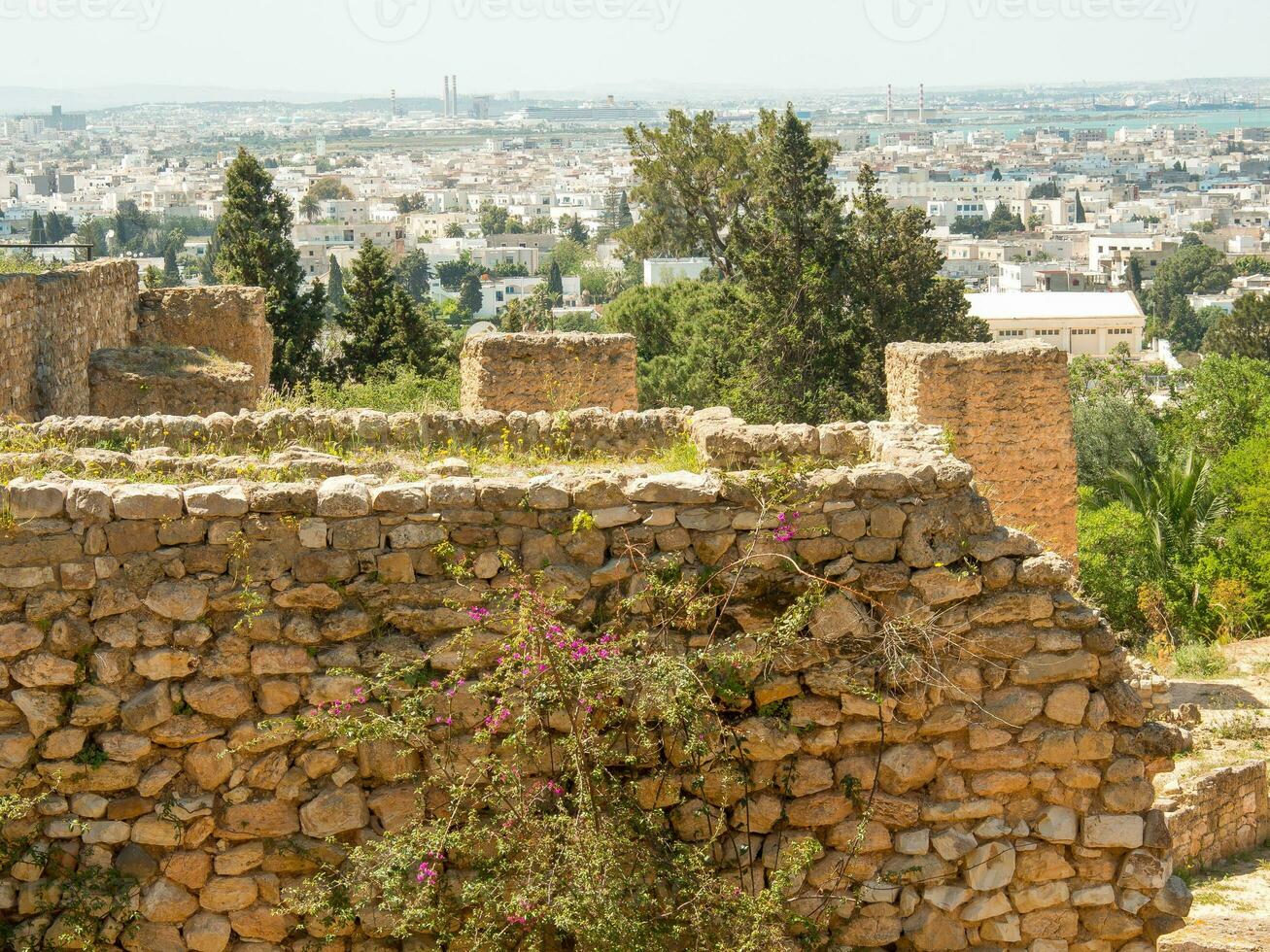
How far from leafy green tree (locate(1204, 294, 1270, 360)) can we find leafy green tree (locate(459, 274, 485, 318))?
45481 mm

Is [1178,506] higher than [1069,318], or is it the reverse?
[1178,506]

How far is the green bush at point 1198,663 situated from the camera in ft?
41.5

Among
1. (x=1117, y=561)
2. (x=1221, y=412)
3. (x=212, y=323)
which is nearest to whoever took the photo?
(x=212, y=323)

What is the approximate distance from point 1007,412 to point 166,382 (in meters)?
5.88

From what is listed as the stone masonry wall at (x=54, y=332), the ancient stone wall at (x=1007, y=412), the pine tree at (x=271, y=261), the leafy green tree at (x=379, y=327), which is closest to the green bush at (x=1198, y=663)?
the ancient stone wall at (x=1007, y=412)

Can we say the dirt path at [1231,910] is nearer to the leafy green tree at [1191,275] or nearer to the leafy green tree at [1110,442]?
the leafy green tree at [1110,442]

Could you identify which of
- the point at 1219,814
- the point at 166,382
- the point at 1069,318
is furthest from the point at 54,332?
the point at 1069,318

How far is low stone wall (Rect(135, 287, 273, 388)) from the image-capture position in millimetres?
12352

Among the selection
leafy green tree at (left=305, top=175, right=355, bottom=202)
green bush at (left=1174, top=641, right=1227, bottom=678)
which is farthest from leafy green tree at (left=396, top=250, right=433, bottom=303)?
green bush at (left=1174, top=641, right=1227, bottom=678)

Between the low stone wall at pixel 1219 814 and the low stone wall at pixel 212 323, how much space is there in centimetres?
718

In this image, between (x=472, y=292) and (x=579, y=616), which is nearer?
(x=579, y=616)

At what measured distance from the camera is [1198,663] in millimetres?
12883

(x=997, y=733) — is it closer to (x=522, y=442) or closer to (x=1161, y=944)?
(x=522, y=442)

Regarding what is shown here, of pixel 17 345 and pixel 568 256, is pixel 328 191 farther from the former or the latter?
pixel 17 345
